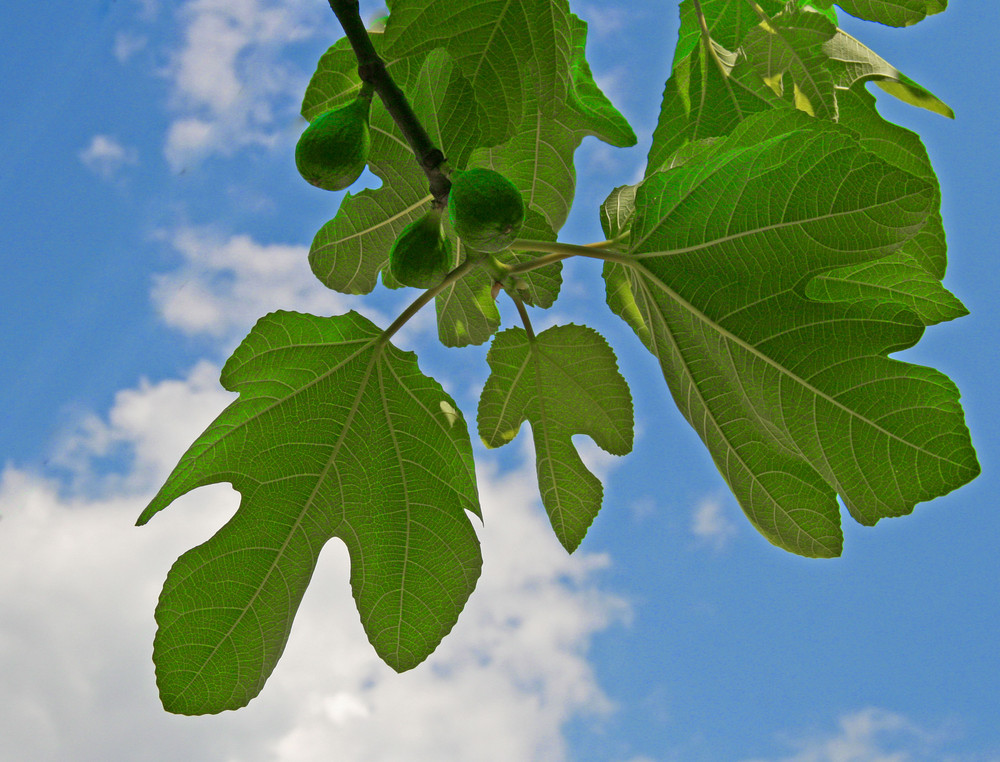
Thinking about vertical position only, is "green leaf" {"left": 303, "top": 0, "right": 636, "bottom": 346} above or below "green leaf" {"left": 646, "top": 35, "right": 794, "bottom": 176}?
below

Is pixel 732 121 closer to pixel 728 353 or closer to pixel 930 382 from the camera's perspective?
pixel 728 353

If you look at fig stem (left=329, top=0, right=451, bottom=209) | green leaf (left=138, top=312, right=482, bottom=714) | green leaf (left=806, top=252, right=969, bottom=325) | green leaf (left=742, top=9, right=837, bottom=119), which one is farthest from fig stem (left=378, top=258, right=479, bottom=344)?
green leaf (left=742, top=9, right=837, bottom=119)

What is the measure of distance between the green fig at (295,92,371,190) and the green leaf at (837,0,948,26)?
95 cm

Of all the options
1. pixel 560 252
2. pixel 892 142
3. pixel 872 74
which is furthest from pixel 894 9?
pixel 560 252

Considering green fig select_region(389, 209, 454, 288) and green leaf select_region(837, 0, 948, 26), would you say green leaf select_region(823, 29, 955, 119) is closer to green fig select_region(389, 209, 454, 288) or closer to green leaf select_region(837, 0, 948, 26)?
green leaf select_region(837, 0, 948, 26)

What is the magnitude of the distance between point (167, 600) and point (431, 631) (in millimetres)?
A: 452

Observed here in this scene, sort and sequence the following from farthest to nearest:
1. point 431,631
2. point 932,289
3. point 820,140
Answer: point 431,631 → point 932,289 → point 820,140

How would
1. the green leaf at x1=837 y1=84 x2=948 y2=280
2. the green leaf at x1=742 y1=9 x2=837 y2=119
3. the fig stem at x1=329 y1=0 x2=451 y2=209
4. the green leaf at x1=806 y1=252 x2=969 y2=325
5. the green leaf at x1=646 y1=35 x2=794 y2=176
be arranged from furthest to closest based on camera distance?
the green leaf at x1=646 y1=35 x2=794 y2=176, the green leaf at x1=742 y1=9 x2=837 y2=119, the green leaf at x1=837 y1=84 x2=948 y2=280, the green leaf at x1=806 y1=252 x2=969 y2=325, the fig stem at x1=329 y1=0 x2=451 y2=209

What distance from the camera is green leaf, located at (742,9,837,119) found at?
4.77ft

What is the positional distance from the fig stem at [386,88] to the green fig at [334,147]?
54mm

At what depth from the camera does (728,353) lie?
4.10 feet

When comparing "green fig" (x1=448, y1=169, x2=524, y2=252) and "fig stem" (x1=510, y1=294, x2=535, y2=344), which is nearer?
"green fig" (x1=448, y1=169, x2=524, y2=252)

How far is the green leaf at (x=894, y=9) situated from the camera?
1.36 m

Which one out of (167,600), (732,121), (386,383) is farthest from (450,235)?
(167,600)
